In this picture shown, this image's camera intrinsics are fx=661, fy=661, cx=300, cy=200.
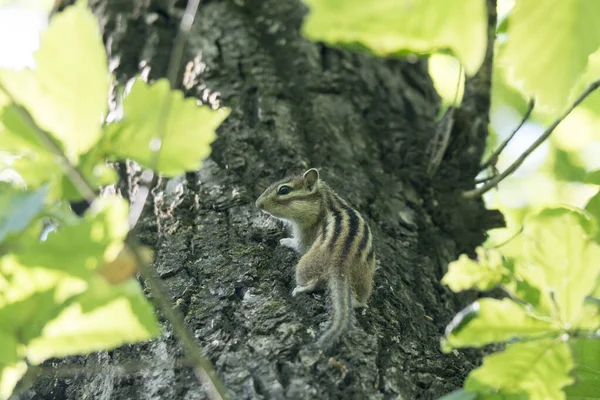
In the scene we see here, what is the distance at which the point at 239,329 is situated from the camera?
227 cm

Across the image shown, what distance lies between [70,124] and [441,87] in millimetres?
4978

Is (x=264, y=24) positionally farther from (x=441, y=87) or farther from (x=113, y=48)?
(x=441, y=87)

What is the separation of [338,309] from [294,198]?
5.25 feet

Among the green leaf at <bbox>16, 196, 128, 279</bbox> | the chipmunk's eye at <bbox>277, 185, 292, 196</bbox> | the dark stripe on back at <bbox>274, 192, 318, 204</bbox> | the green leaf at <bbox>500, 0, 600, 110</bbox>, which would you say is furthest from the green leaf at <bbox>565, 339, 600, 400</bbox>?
the dark stripe on back at <bbox>274, 192, 318, 204</bbox>

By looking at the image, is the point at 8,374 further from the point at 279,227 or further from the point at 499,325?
the point at 279,227

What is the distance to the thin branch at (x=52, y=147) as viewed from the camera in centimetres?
104

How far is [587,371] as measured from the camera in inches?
66.6

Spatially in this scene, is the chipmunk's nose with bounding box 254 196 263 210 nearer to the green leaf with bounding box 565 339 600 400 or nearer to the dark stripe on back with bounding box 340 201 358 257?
the dark stripe on back with bounding box 340 201 358 257

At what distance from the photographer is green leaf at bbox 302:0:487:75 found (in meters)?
→ 0.85

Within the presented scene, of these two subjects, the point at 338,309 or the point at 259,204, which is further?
the point at 259,204

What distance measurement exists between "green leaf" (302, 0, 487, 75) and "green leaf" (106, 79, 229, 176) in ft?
1.43

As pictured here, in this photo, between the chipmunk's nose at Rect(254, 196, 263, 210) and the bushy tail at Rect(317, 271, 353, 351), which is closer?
the bushy tail at Rect(317, 271, 353, 351)

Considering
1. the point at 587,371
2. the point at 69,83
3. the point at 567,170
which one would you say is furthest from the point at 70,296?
the point at 567,170

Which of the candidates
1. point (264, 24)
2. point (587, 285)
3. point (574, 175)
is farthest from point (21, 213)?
point (264, 24)
